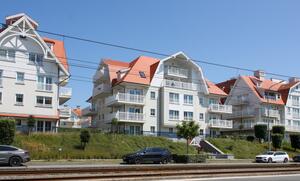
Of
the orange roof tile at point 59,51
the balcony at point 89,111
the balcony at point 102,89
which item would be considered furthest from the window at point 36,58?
the balcony at point 89,111

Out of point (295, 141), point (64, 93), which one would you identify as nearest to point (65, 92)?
point (64, 93)

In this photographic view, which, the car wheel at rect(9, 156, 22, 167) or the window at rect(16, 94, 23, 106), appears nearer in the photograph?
the car wheel at rect(9, 156, 22, 167)

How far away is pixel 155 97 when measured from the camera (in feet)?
210

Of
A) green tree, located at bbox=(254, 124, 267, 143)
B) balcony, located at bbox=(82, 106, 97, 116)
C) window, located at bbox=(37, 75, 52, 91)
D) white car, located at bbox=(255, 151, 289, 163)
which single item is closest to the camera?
white car, located at bbox=(255, 151, 289, 163)

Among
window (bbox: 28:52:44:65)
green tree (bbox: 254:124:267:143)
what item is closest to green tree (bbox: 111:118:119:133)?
window (bbox: 28:52:44:65)

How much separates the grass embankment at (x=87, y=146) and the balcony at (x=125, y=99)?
774 centimetres

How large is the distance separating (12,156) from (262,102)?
185 feet

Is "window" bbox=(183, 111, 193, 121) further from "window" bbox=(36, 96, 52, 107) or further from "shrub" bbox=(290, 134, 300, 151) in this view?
"window" bbox=(36, 96, 52, 107)

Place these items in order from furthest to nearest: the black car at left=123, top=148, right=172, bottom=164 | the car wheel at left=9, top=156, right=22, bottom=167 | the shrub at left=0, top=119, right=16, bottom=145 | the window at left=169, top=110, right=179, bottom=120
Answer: the window at left=169, top=110, right=179, bottom=120 → the shrub at left=0, top=119, right=16, bottom=145 → the black car at left=123, top=148, right=172, bottom=164 → the car wheel at left=9, top=156, right=22, bottom=167

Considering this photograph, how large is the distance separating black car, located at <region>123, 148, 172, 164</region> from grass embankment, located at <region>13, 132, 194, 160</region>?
5.81 meters

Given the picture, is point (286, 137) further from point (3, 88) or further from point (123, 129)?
point (3, 88)

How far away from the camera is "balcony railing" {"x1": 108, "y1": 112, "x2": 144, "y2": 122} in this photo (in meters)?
58.6

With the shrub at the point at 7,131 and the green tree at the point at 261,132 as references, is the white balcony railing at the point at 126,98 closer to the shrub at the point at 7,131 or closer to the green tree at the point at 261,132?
the green tree at the point at 261,132

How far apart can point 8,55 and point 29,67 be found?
9.35 ft
